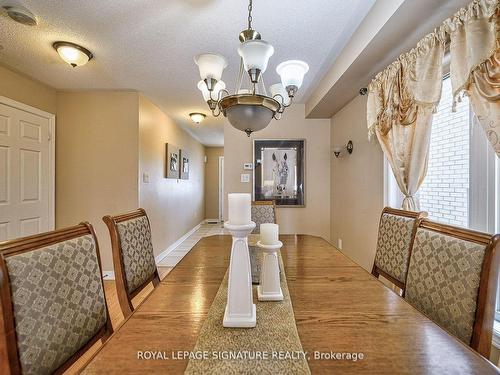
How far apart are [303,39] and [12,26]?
220 centimetres

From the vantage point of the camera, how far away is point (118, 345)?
69cm

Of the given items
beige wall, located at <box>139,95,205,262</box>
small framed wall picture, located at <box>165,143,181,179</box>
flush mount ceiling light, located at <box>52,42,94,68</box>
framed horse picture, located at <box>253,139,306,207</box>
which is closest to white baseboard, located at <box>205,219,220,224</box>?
beige wall, located at <box>139,95,205,262</box>

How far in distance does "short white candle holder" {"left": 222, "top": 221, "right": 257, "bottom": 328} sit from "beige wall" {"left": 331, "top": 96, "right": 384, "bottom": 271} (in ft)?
6.45

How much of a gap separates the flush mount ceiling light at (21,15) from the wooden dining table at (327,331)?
1.98m

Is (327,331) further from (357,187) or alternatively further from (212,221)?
(212,221)

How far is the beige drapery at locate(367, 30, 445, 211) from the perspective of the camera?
149 cm

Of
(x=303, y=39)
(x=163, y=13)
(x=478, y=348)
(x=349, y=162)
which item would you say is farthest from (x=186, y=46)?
(x=478, y=348)

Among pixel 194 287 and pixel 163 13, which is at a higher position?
pixel 163 13

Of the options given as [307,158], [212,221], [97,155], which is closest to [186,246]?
[97,155]

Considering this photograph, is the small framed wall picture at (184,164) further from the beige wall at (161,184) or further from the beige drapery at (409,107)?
the beige drapery at (409,107)

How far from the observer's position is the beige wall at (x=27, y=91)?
2445 mm

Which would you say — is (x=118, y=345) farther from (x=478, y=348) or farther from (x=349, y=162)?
(x=349, y=162)

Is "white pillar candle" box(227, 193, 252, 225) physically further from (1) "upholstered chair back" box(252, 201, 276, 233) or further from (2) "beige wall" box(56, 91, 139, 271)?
(2) "beige wall" box(56, 91, 139, 271)

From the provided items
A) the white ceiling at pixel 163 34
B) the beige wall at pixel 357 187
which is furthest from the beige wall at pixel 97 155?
the beige wall at pixel 357 187
